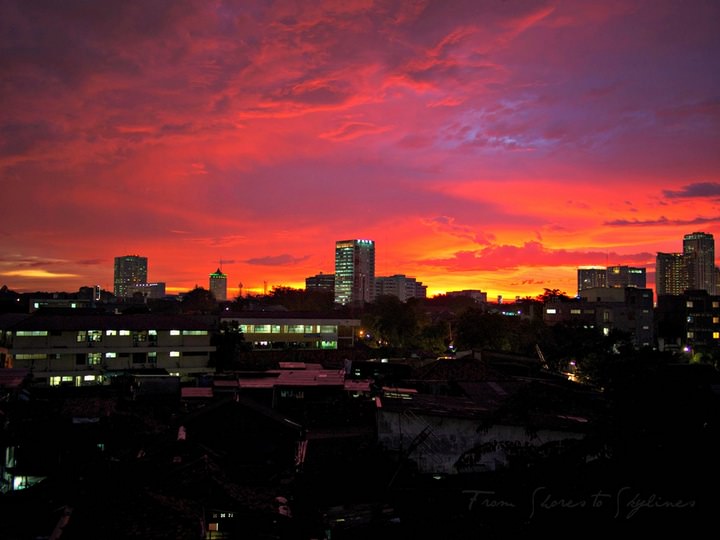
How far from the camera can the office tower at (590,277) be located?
135225 millimetres

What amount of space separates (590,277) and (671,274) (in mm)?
17394

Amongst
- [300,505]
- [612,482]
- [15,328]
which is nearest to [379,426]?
[300,505]

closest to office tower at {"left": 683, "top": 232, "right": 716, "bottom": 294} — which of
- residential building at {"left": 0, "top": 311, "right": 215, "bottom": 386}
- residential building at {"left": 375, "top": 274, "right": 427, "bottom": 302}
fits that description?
residential building at {"left": 375, "top": 274, "right": 427, "bottom": 302}

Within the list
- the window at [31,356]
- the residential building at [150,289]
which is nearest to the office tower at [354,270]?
the residential building at [150,289]

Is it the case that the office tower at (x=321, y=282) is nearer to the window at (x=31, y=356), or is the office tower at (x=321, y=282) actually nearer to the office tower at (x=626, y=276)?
the office tower at (x=626, y=276)

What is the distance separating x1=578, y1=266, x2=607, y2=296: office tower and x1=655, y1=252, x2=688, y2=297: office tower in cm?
1234

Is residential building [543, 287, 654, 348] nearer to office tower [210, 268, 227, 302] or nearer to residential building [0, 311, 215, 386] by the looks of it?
residential building [0, 311, 215, 386]

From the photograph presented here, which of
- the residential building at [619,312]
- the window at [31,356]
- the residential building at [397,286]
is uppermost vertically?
the residential building at [397,286]

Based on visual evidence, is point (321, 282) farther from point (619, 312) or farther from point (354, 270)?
point (619, 312)

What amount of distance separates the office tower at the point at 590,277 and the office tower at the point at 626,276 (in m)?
8.16

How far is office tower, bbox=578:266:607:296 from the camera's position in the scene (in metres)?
135

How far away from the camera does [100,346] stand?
34.4 meters

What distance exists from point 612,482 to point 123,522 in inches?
327

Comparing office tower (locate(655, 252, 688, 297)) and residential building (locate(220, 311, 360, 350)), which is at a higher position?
office tower (locate(655, 252, 688, 297))
